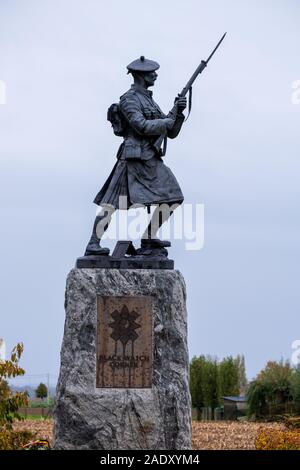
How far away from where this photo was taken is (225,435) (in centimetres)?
2175

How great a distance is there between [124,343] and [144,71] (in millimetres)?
3209

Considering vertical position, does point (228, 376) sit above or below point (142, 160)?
below

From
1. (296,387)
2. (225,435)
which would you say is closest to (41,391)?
(296,387)

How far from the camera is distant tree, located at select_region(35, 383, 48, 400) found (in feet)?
107

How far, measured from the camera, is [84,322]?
13516 millimetres

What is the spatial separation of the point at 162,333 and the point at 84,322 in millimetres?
887

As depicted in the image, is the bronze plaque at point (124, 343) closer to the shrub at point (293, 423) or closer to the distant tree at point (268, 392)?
the shrub at point (293, 423)

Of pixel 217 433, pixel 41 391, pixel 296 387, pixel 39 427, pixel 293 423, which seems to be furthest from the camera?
pixel 41 391

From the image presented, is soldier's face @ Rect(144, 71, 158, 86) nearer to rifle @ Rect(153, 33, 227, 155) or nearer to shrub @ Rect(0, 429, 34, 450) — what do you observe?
rifle @ Rect(153, 33, 227, 155)

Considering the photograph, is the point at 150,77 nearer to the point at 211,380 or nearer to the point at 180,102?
the point at 180,102

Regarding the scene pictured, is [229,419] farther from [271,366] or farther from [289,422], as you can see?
[289,422]

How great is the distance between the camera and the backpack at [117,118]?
1425 centimetres

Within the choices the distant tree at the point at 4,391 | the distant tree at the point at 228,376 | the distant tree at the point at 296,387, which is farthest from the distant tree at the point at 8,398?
the distant tree at the point at 228,376

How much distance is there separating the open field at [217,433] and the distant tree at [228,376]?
3858mm
